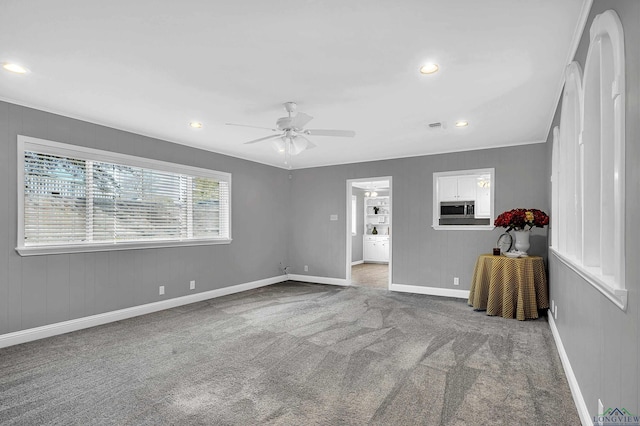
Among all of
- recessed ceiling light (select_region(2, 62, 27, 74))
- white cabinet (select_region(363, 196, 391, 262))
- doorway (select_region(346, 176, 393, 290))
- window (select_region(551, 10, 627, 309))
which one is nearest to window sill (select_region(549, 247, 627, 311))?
window (select_region(551, 10, 627, 309))

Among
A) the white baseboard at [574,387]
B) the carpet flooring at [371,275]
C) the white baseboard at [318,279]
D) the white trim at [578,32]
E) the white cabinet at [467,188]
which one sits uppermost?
the white trim at [578,32]

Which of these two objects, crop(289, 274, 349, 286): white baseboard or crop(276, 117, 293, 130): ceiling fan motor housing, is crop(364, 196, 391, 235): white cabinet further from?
crop(276, 117, 293, 130): ceiling fan motor housing

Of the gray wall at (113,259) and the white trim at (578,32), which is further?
the gray wall at (113,259)

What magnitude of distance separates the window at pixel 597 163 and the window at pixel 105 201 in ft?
15.9

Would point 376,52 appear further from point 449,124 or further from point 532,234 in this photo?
point 532,234

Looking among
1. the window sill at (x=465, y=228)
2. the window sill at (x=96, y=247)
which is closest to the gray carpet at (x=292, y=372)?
the window sill at (x=96, y=247)

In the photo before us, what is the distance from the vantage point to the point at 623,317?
4.60 feet

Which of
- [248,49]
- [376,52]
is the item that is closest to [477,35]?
[376,52]

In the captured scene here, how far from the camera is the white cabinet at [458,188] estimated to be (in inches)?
262

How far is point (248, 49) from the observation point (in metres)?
2.56

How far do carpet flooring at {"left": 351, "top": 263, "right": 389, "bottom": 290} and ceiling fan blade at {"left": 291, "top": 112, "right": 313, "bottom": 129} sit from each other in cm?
419

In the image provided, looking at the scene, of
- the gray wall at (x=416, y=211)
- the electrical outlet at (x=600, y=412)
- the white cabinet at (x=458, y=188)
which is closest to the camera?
the electrical outlet at (x=600, y=412)

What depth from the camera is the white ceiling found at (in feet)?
6.93

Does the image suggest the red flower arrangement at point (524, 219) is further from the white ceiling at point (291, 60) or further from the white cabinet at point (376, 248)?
the white cabinet at point (376, 248)
